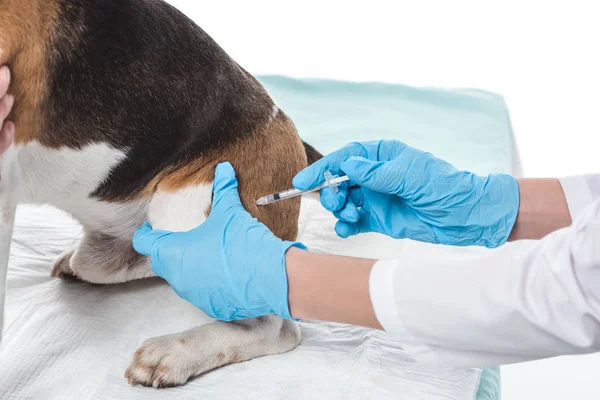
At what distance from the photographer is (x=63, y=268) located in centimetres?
271

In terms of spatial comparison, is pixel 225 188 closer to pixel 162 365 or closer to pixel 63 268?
pixel 162 365

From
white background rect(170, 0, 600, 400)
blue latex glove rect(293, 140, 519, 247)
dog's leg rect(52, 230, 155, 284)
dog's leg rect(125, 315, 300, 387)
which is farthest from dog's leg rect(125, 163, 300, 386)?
white background rect(170, 0, 600, 400)

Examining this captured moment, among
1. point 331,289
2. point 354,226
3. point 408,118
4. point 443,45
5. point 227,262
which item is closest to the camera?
point 331,289

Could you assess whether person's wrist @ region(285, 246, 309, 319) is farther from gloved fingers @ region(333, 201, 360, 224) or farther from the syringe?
gloved fingers @ region(333, 201, 360, 224)

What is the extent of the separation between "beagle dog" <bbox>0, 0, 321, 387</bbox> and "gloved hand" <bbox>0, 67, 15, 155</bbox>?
A: 5 centimetres

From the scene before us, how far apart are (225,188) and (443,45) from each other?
3.82 metres

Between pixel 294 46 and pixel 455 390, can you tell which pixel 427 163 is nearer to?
pixel 455 390

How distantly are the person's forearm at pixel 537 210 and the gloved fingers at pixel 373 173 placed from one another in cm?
45

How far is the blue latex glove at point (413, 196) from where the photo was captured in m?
2.23

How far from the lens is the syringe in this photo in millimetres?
2264

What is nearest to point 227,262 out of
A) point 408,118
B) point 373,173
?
point 373,173

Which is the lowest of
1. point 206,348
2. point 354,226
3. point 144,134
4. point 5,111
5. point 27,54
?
point 206,348

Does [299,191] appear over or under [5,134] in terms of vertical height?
under

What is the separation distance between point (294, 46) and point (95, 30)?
11.7 ft
